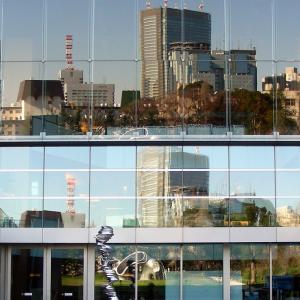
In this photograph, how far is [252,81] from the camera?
27.0 metres

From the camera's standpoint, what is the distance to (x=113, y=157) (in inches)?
1064

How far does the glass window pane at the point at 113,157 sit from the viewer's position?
27000 millimetres

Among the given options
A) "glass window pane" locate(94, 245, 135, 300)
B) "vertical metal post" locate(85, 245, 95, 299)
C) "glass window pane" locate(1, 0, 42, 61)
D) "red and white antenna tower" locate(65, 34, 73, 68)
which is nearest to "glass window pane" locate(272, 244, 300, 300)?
"glass window pane" locate(94, 245, 135, 300)

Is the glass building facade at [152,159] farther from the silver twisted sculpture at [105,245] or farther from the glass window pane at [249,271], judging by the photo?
the silver twisted sculpture at [105,245]

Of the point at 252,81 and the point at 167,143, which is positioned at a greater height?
the point at 252,81

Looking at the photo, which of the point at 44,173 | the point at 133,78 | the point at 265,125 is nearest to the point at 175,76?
the point at 133,78

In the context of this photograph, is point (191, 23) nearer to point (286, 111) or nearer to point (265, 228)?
point (286, 111)

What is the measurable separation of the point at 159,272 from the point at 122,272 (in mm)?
1068

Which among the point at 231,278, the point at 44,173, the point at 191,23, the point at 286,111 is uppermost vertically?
the point at 191,23

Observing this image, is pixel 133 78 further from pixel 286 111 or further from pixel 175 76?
pixel 286 111

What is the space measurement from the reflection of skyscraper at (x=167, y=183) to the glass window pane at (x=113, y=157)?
10.3 inches

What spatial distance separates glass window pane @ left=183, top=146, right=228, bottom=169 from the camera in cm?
2700

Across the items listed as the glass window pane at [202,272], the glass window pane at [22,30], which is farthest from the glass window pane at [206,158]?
the glass window pane at [22,30]

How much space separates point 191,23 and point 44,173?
20.0 ft
